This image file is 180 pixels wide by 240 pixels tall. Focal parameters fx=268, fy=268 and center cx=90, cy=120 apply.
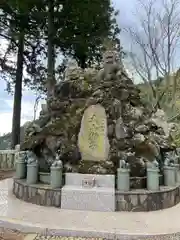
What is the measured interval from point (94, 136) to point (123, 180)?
1086mm

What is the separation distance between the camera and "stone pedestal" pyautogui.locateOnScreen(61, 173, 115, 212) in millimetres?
4449

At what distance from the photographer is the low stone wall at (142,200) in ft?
14.7

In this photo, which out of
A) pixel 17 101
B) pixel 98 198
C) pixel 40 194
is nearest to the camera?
pixel 98 198

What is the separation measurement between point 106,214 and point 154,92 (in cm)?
1159

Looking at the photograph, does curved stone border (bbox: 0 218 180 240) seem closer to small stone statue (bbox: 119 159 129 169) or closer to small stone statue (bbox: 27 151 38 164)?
small stone statue (bbox: 119 159 129 169)

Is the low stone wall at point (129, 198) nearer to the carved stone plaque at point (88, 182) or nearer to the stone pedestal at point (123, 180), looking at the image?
the stone pedestal at point (123, 180)

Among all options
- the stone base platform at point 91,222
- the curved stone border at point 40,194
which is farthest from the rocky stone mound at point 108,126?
the stone base platform at point 91,222

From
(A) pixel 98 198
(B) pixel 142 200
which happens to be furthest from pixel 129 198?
(A) pixel 98 198

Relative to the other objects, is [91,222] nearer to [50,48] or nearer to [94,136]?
[94,136]

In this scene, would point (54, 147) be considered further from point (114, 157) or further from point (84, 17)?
point (84, 17)

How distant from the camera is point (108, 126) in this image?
5.42 meters

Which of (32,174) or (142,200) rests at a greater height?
(32,174)

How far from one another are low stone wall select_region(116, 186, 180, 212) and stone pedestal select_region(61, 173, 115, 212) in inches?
6.2

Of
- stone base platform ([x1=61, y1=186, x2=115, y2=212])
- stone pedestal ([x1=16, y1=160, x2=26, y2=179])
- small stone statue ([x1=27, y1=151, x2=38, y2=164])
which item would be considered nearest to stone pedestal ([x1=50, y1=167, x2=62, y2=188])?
stone base platform ([x1=61, y1=186, x2=115, y2=212])
